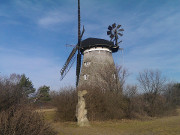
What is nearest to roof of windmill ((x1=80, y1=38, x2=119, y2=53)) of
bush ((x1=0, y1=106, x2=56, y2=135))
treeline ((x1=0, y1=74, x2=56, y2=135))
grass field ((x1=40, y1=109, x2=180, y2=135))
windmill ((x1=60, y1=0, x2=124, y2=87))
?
windmill ((x1=60, y1=0, x2=124, y2=87))

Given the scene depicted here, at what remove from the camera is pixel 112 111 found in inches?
631

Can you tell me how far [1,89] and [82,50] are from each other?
16817 millimetres

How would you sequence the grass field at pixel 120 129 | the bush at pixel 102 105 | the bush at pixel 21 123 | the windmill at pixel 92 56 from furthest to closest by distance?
the windmill at pixel 92 56, the bush at pixel 102 105, the grass field at pixel 120 129, the bush at pixel 21 123

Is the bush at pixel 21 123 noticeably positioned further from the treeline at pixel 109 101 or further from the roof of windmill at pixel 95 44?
the roof of windmill at pixel 95 44

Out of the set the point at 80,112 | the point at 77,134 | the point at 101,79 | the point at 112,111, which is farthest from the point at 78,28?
the point at 77,134

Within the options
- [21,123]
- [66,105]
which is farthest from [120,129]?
[21,123]

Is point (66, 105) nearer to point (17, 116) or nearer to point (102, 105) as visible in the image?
point (102, 105)

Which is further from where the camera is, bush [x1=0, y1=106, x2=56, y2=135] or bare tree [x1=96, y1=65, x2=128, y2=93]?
bare tree [x1=96, y1=65, x2=128, y2=93]

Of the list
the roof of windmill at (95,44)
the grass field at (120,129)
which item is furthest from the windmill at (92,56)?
the grass field at (120,129)

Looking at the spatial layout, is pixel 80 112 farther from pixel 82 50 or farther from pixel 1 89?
pixel 82 50

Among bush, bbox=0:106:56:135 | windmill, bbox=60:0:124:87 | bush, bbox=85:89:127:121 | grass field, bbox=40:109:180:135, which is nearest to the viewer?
bush, bbox=0:106:56:135

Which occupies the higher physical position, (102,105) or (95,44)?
(95,44)

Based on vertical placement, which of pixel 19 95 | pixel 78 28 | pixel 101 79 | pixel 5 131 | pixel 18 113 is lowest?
pixel 5 131

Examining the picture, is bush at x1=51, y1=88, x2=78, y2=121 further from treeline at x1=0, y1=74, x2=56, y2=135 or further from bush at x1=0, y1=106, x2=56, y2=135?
bush at x1=0, y1=106, x2=56, y2=135
